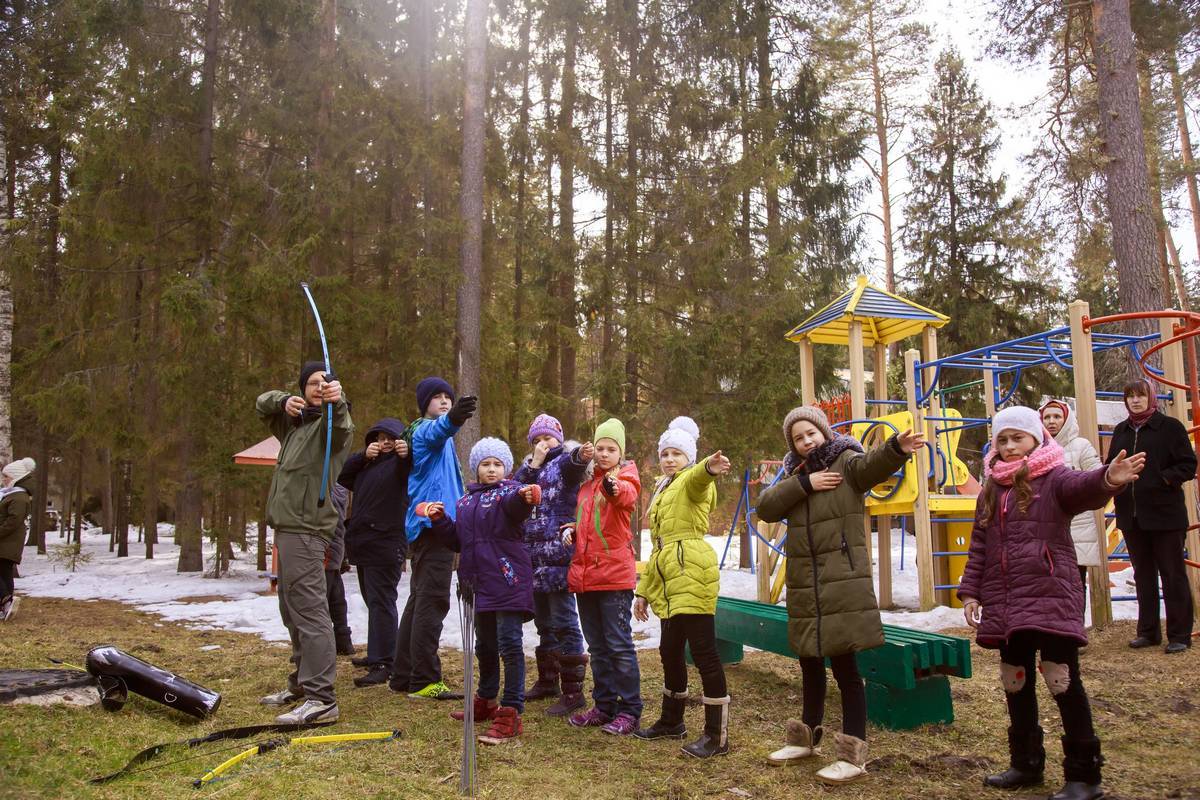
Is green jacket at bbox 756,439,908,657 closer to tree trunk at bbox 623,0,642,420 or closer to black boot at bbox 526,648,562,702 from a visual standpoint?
black boot at bbox 526,648,562,702

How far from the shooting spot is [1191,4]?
11.9m

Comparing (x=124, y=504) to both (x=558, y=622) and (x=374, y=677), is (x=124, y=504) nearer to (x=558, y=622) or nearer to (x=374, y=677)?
(x=374, y=677)

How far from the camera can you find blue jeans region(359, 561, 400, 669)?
5656 mm

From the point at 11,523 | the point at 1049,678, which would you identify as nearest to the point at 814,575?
the point at 1049,678

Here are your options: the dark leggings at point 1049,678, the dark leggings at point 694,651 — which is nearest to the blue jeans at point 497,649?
the dark leggings at point 694,651

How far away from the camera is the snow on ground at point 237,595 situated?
795 centimetres

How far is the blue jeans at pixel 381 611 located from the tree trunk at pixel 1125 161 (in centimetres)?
869

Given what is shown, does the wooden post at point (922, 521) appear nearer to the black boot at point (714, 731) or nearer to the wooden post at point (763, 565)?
the wooden post at point (763, 565)

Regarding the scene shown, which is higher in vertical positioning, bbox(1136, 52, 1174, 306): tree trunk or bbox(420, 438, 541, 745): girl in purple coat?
bbox(1136, 52, 1174, 306): tree trunk

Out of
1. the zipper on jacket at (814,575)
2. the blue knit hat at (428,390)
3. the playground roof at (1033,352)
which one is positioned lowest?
the zipper on jacket at (814,575)

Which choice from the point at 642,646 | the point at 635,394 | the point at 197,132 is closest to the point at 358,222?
the point at 197,132

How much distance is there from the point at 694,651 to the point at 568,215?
11460 millimetres

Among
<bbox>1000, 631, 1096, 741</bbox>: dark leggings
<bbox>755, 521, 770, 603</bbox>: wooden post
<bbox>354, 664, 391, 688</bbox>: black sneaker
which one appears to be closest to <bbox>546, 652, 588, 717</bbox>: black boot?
<bbox>354, 664, 391, 688</bbox>: black sneaker

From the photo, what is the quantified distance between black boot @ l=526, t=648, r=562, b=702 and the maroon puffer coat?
2777mm
